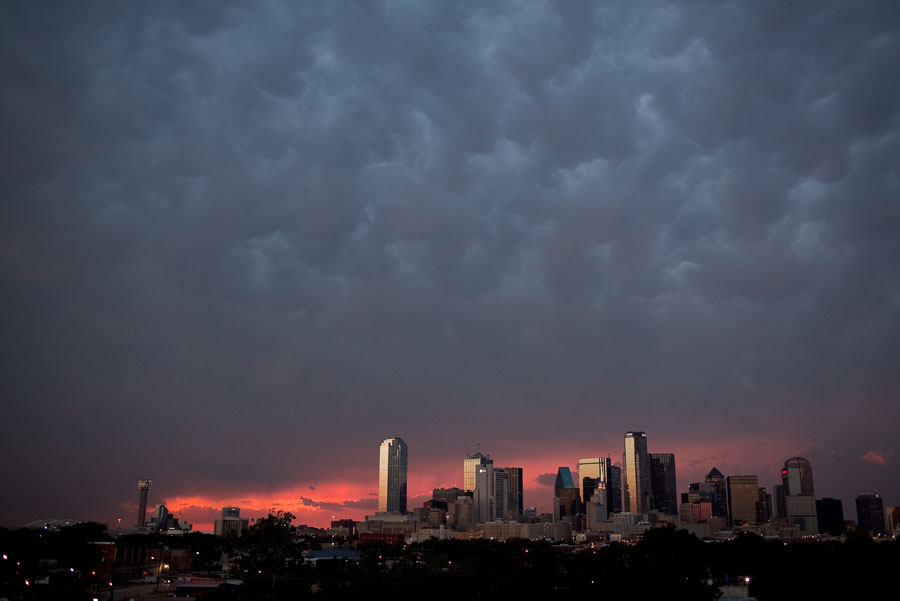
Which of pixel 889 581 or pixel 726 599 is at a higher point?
pixel 889 581

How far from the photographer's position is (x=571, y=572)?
7269 centimetres

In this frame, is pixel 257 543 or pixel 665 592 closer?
pixel 665 592

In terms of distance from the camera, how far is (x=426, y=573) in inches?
2064

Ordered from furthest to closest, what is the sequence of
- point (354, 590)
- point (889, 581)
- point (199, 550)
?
point (199, 550) < point (354, 590) < point (889, 581)

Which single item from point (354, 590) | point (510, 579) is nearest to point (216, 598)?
point (354, 590)

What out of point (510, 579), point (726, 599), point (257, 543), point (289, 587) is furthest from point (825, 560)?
point (257, 543)

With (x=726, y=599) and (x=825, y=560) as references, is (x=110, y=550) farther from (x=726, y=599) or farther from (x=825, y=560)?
(x=825, y=560)

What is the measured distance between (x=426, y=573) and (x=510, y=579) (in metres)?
10.3

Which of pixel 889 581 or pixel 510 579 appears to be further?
pixel 510 579

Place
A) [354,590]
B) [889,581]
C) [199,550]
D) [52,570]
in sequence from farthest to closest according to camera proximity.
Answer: [199,550] → [52,570] → [354,590] → [889,581]

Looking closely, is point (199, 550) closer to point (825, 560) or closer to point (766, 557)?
point (766, 557)

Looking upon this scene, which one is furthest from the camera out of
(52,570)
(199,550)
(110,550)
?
(199,550)

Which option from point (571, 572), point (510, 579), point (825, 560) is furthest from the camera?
point (571, 572)

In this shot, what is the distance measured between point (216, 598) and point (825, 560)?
55.4m
